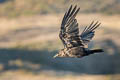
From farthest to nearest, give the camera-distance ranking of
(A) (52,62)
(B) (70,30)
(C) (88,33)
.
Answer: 1. (A) (52,62)
2. (C) (88,33)
3. (B) (70,30)

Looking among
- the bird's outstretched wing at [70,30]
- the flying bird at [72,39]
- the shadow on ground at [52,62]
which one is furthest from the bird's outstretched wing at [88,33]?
the shadow on ground at [52,62]

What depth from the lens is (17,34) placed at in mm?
51969

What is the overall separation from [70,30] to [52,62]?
177 feet

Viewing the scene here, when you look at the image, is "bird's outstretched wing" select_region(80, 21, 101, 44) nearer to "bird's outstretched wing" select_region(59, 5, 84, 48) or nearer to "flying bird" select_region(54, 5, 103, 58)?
"flying bird" select_region(54, 5, 103, 58)

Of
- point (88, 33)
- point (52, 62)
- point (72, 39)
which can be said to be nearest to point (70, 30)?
point (72, 39)

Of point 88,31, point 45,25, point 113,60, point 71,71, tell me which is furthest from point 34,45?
point 88,31

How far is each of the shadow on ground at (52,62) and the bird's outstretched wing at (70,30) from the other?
4496cm

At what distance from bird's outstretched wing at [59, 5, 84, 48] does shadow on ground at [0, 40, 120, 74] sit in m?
45.0

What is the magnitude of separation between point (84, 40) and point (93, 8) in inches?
1456

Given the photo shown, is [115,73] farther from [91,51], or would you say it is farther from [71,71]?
[91,51]

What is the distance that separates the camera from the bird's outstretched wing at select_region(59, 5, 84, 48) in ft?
31.7

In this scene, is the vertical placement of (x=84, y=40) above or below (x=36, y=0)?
below

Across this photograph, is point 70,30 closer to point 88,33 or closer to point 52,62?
point 88,33

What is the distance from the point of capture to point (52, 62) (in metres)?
63.5
